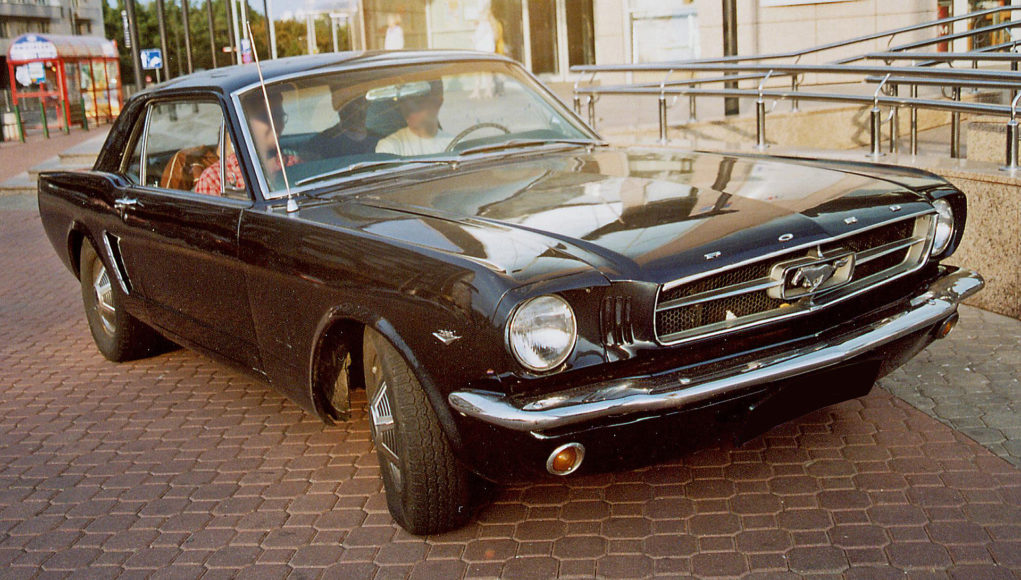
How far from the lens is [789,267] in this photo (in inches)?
131

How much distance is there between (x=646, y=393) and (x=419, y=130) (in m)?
1.95

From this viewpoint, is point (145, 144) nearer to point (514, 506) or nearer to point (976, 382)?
point (514, 506)

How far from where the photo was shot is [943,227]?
395 centimetres

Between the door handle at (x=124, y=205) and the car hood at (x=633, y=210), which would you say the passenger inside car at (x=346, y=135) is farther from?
the door handle at (x=124, y=205)

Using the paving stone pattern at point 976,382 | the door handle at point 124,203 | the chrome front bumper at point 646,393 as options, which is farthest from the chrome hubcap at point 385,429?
the paving stone pattern at point 976,382

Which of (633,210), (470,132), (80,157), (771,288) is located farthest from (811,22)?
(771,288)

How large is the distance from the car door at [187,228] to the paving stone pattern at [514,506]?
0.50 metres

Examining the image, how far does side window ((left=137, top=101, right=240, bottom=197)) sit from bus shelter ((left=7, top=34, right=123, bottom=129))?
1101 inches

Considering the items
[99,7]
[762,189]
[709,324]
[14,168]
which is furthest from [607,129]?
[99,7]

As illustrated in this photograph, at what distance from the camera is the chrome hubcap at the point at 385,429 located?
3463 mm

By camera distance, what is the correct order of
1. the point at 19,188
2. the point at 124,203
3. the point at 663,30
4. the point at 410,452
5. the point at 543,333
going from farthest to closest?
1. the point at 663,30
2. the point at 19,188
3. the point at 124,203
4. the point at 410,452
5. the point at 543,333

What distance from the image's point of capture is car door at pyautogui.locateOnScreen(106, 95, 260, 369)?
4277mm

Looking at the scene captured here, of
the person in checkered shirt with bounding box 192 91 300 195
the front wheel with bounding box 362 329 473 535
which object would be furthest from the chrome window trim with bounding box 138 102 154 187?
the front wheel with bounding box 362 329 473 535

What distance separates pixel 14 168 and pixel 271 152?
60.4 feet
